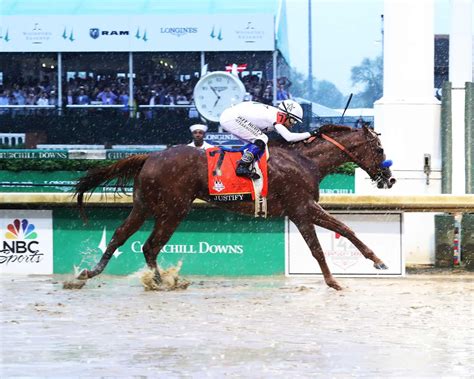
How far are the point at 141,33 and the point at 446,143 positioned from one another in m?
14.7

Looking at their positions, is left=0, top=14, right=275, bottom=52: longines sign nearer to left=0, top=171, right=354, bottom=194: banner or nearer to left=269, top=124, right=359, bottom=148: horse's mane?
left=0, top=171, right=354, bottom=194: banner

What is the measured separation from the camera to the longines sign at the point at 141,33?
26094 mm

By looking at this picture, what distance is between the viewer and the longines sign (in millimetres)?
26094

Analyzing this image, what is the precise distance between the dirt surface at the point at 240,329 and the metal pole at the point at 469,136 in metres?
1.77

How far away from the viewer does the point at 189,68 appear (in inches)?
1064

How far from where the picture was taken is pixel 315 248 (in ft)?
36.5

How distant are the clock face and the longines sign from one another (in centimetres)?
125

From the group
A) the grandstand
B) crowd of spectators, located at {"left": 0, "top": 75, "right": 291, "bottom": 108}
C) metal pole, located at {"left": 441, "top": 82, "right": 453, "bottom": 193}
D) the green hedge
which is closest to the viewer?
metal pole, located at {"left": 441, "top": 82, "right": 453, "bottom": 193}

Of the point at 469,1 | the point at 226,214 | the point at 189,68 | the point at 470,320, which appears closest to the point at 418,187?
the point at 226,214

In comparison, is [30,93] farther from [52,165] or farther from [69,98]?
[52,165]

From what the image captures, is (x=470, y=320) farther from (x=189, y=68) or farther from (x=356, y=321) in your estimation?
(x=189, y=68)

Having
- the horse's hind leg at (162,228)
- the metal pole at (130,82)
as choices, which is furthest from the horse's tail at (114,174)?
the metal pole at (130,82)

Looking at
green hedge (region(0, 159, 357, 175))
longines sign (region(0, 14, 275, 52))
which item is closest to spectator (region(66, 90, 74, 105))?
longines sign (region(0, 14, 275, 52))

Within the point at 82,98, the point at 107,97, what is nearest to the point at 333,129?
the point at 107,97
